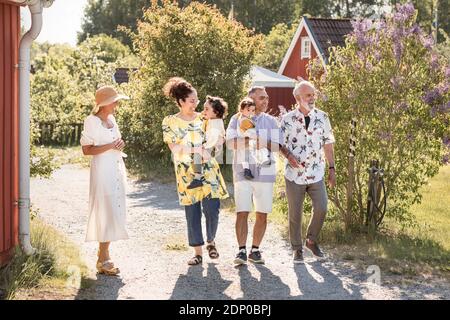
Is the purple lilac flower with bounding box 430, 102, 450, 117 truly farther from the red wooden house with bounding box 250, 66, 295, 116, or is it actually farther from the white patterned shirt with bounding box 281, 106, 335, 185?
the red wooden house with bounding box 250, 66, 295, 116

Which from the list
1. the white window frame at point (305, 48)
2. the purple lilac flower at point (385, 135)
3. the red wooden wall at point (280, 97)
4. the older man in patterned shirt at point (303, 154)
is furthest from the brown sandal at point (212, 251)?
the red wooden wall at point (280, 97)

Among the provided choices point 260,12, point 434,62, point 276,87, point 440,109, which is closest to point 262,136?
point 440,109

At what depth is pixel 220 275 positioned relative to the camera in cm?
724

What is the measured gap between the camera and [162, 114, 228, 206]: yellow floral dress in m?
7.51

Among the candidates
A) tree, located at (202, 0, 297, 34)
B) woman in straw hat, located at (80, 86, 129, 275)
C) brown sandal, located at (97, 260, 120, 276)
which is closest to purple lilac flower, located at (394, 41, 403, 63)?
woman in straw hat, located at (80, 86, 129, 275)

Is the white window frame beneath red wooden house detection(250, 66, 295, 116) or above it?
above

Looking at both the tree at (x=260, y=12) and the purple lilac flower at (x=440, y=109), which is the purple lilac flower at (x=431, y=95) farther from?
the tree at (x=260, y=12)

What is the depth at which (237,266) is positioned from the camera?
24.9 feet

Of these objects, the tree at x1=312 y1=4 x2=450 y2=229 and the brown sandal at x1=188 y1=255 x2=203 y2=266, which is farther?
the tree at x1=312 y1=4 x2=450 y2=229

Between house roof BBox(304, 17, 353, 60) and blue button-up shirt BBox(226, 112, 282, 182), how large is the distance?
24.1 metres

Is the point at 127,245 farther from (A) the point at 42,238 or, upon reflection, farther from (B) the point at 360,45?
(B) the point at 360,45

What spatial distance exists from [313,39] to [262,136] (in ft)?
84.0

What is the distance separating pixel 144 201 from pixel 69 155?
1148 centimetres

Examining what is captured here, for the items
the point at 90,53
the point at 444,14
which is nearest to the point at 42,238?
the point at 90,53
